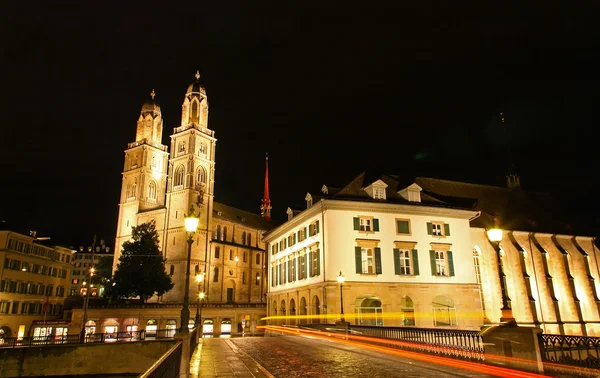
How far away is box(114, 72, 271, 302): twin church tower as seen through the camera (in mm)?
77125

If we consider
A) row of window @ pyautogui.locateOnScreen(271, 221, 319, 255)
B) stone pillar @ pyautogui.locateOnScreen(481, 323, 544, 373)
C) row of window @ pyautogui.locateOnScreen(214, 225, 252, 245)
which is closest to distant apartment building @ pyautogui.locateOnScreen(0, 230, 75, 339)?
row of window @ pyautogui.locateOnScreen(214, 225, 252, 245)

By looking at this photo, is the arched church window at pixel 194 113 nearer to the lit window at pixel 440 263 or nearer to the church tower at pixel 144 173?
the church tower at pixel 144 173

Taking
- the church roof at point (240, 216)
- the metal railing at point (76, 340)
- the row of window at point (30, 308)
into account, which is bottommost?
the metal railing at point (76, 340)

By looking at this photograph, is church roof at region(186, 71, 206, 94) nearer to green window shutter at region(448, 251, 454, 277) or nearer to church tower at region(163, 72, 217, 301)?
church tower at region(163, 72, 217, 301)

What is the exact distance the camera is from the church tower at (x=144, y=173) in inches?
3346

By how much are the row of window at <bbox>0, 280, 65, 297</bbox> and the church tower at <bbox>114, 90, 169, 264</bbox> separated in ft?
37.2

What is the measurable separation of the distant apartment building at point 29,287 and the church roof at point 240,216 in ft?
95.0

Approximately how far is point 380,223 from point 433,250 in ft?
18.8

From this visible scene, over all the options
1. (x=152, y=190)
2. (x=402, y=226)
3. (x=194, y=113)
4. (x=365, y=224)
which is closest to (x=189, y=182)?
(x=152, y=190)

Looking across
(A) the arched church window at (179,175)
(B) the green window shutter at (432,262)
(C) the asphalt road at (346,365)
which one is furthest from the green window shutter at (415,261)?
(A) the arched church window at (179,175)

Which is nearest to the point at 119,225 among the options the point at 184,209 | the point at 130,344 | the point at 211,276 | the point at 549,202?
the point at 184,209

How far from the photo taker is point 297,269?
43.7m

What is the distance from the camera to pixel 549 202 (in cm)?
5641

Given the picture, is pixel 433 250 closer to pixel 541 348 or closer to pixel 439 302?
pixel 439 302
